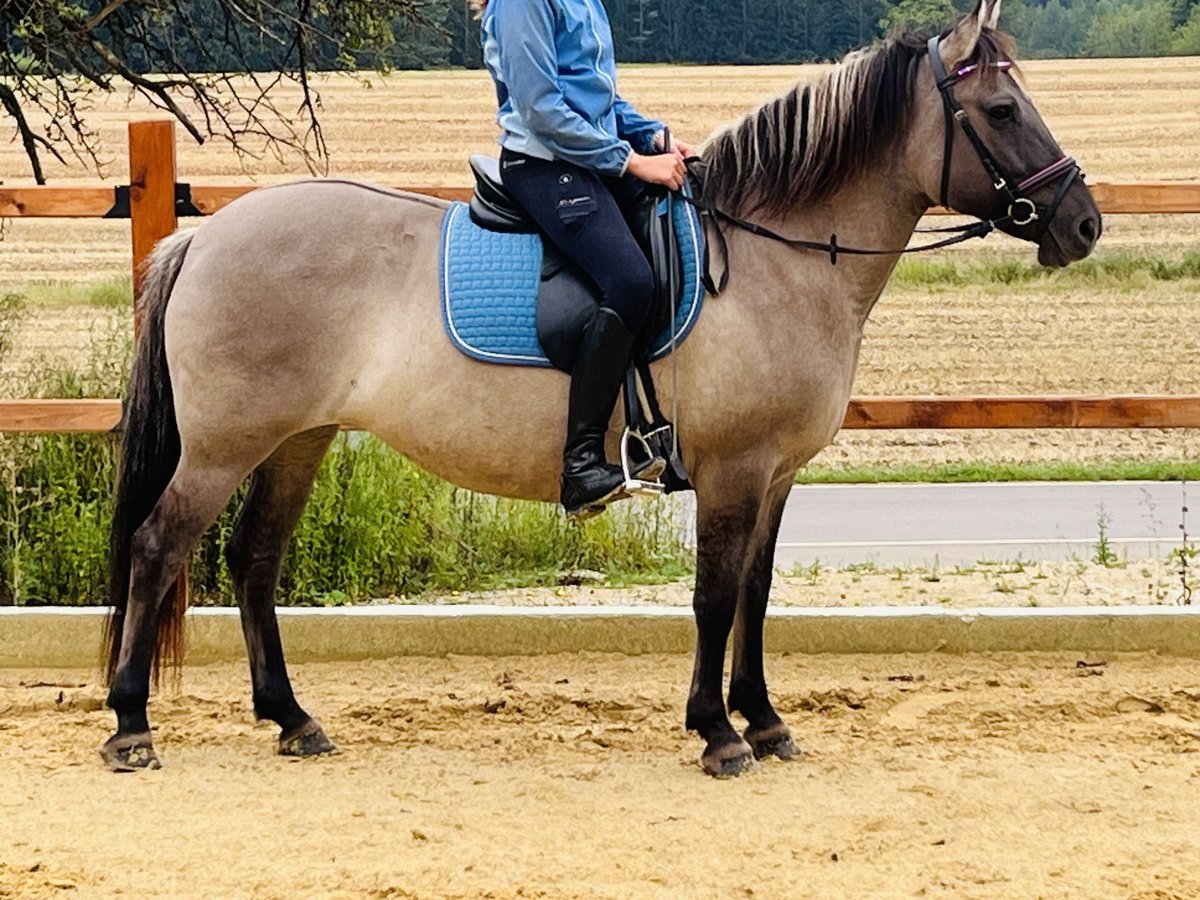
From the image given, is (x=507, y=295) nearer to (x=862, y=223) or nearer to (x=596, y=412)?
(x=596, y=412)

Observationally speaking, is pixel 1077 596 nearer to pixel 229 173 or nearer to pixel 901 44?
pixel 901 44

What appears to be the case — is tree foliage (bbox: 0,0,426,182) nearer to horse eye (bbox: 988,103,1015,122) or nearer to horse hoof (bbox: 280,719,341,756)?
horse hoof (bbox: 280,719,341,756)

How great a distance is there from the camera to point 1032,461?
1247 centimetres

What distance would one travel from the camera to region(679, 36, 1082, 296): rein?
4977 mm

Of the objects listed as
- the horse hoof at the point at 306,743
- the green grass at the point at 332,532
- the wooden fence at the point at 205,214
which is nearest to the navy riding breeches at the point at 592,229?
the wooden fence at the point at 205,214

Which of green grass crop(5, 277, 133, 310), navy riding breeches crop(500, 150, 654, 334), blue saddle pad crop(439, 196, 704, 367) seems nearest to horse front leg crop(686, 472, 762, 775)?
blue saddle pad crop(439, 196, 704, 367)

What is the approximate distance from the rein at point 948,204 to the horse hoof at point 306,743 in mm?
1968

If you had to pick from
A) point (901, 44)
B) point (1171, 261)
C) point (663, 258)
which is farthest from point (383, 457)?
point (1171, 261)

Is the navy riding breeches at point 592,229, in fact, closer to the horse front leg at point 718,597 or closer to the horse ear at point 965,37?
the horse front leg at point 718,597

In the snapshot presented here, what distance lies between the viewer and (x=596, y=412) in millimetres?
5051

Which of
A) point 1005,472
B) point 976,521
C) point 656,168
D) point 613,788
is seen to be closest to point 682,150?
point 656,168

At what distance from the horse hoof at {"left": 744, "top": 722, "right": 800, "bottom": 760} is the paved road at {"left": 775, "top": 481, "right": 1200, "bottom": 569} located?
3.13 metres

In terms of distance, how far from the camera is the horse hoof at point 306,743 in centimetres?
548

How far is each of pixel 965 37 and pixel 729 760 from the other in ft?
7.71
